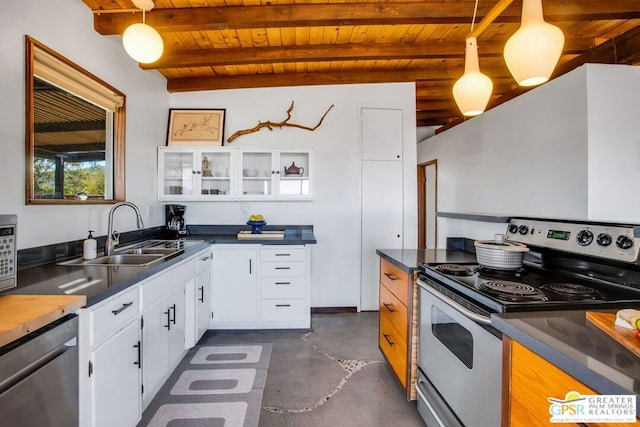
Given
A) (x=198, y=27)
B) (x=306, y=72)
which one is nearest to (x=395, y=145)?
(x=306, y=72)

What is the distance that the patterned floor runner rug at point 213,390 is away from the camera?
69.1 inches

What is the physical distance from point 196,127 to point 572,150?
12.0ft

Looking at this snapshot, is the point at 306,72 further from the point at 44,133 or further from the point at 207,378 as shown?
the point at 207,378

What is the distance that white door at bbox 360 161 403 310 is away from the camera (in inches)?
141

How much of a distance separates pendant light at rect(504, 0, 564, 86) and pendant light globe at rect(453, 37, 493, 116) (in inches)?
10.9

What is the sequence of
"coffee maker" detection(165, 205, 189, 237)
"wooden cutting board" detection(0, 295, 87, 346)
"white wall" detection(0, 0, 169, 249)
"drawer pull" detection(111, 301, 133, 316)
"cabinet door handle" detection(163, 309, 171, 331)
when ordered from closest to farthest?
"wooden cutting board" detection(0, 295, 87, 346), "drawer pull" detection(111, 301, 133, 316), "white wall" detection(0, 0, 169, 249), "cabinet door handle" detection(163, 309, 171, 331), "coffee maker" detection(165, 205, 189, 237)

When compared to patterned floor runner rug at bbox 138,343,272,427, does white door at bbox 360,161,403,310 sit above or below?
above

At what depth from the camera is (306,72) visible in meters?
3.48

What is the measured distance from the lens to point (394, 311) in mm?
2031

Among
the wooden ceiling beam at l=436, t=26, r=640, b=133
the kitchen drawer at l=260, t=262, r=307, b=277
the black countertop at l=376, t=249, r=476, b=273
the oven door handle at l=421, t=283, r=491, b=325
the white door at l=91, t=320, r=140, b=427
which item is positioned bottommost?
the white door at l=91, t=320, r=140, b=427

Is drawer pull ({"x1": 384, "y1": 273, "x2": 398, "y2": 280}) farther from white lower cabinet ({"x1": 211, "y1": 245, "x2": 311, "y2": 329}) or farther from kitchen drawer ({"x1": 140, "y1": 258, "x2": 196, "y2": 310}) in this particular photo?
kitchen drawer ({"x1": 140, "y1": 258, "x2": 196, "y2": 310})

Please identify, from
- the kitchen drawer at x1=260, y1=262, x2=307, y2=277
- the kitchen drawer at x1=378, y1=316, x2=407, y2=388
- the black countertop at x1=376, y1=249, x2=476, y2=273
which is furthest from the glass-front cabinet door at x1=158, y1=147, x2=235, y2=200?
the kitchen drawer at x1=378, y1=316, x2=407, y2=388

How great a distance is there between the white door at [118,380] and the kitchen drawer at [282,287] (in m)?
1.39

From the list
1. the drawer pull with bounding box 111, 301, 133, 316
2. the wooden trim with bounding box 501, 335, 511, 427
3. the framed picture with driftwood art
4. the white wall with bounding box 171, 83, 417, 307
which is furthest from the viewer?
the white wall with bounding box 171, 83, 417, 307
